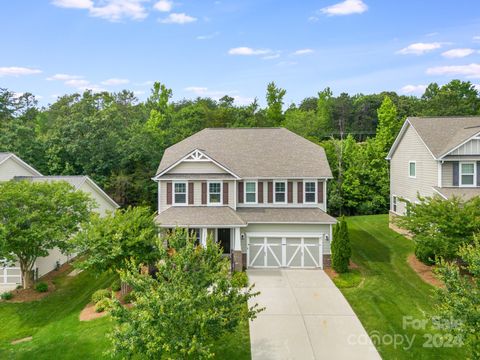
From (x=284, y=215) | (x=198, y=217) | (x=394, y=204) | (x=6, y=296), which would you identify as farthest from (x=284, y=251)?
(x=6, y=296)

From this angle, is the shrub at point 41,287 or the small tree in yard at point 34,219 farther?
the shrub at point 41,287

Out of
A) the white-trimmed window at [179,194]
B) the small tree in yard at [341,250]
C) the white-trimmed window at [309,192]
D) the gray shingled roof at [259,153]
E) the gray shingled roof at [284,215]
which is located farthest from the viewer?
the gray shingled roof at [259,153]

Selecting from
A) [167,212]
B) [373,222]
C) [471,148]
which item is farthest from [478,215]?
[167,212]

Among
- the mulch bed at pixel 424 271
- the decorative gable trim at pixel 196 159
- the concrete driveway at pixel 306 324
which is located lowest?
the concrete driveway at pixel 306 324

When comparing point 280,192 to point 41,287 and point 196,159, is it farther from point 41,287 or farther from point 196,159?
point 41,287

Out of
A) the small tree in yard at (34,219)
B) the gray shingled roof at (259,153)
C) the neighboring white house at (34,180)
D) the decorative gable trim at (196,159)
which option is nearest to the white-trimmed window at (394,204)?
the gray shingled roof at (259,153)

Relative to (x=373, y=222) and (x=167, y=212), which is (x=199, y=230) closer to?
(x=167, y=212)

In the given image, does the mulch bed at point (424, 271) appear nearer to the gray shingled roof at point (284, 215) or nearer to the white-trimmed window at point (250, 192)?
the gray shingled roof at point (284, 215)
